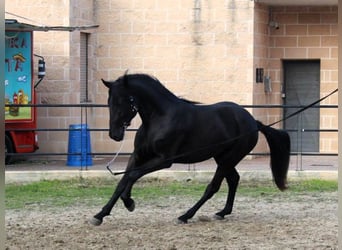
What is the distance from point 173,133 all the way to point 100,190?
375 centimetres

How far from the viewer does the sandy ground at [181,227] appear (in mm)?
7016

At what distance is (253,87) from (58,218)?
804 cm

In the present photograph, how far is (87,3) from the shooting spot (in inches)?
631

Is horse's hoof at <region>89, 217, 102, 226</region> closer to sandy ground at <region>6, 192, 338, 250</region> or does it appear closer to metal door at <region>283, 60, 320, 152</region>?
sandy ground at <region>6, 192, 338, 250</region>

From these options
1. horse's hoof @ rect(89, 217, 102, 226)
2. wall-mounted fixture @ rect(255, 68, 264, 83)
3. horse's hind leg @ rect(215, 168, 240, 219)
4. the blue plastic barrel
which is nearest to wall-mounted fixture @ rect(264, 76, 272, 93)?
wall-mounted fixture @ rect(255, 68, 264, 83)

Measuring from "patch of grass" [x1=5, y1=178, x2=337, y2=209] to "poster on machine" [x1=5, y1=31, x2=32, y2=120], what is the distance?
9.53ft

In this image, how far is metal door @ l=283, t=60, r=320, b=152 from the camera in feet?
54.9

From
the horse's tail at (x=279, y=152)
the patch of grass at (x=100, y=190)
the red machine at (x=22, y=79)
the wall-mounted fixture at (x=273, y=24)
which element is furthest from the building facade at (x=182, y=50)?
the horse's tail at (x=279, y=152)

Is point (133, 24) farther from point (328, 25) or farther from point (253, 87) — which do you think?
point (328, 25)

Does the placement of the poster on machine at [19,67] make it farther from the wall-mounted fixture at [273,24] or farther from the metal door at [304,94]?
the metal door at [304,94]

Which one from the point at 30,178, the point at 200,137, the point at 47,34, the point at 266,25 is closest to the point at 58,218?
the point at 200,137

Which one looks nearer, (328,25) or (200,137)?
(200,137)

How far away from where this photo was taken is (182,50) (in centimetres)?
1608

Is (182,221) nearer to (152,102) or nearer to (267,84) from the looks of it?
(152,102)
